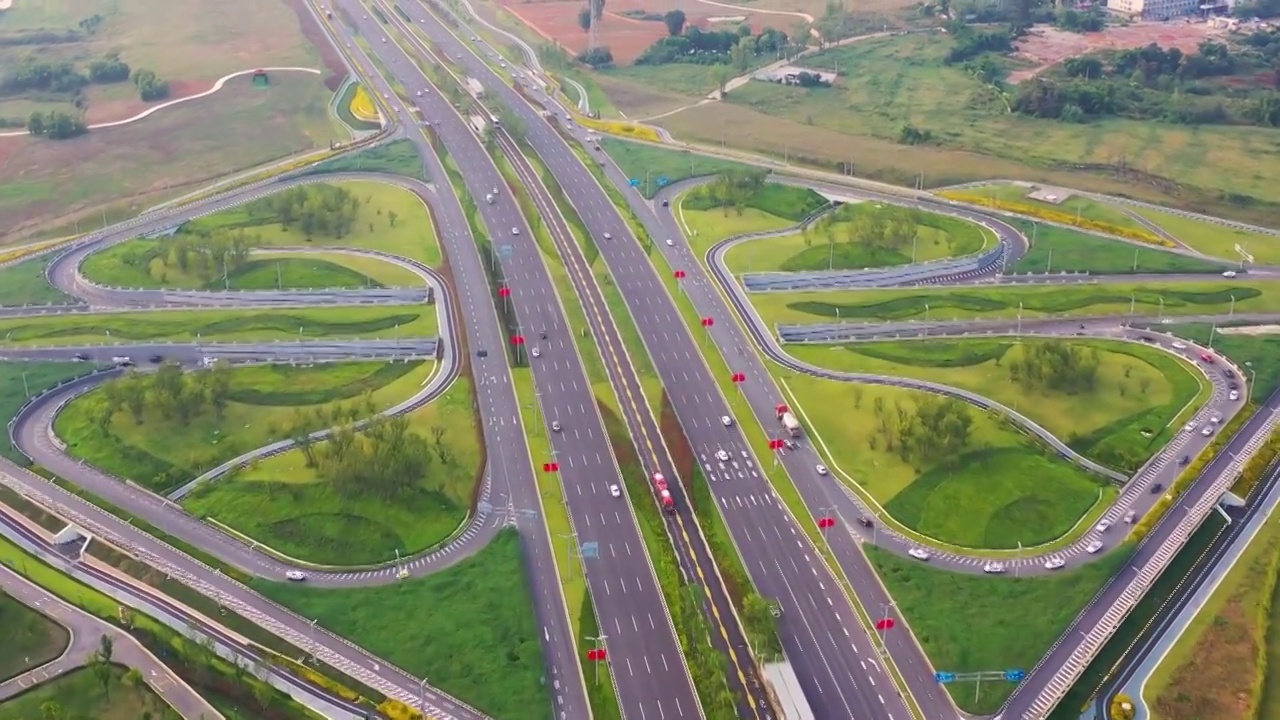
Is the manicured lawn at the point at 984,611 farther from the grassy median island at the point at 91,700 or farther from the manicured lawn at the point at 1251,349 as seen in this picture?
the grassy median island at the point at 91,700

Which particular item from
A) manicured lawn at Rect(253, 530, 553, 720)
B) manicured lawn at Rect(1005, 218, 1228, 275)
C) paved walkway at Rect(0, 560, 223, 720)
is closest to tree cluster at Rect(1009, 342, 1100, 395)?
manicured lawn at Rect(1005, 218, 1228, 275)

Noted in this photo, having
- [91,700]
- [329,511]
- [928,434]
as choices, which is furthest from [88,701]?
[928,434]

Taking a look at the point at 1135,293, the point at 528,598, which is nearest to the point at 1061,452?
the point at 1135,293

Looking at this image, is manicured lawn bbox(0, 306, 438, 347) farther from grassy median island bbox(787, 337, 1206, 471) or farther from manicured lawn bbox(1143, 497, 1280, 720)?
manicured lawn bbox(1143, 497, 1280, 720)

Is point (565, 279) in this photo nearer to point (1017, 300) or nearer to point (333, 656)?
point (1017, 300)

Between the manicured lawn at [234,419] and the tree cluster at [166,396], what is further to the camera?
the tree cluster at [166,396]

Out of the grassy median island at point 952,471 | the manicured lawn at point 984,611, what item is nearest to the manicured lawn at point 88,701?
the manicured lawn at point 984,611

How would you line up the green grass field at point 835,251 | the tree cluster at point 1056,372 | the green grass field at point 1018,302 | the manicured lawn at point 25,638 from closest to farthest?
the manicured lawn at point 25,638 < the tree cluster at point 1056,372 < the green grass field at point 1018,302 < the green grass field at point 835,251
